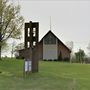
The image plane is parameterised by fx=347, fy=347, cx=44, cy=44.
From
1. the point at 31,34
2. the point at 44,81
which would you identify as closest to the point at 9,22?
the point at 31,34

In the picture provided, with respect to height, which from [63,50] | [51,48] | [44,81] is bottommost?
[44,81]

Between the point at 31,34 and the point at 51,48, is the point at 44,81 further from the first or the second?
the point at 51,48

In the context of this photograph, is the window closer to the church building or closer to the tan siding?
the church building

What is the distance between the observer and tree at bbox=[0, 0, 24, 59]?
4472 cm

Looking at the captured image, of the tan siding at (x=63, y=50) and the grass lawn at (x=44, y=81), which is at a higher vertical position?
the tan siding at (x=63, y=50)

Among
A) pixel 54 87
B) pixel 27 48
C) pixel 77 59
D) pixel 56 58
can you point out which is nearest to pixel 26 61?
pixel 27 48

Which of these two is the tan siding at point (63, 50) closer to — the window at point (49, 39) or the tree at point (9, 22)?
the window at point (49, 39)

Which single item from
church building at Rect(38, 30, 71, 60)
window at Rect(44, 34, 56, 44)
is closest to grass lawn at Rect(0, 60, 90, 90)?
church building at Rect(38, 30, 71, 60)

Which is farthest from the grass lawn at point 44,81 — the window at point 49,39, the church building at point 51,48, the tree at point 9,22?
the window at point 49,39

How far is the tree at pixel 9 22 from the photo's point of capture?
44.7 m

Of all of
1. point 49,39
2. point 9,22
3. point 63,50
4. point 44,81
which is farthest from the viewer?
point 63,50

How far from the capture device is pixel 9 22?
45.2 meters

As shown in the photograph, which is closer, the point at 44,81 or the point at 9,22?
the point at 44,81

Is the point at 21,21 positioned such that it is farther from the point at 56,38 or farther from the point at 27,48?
the point at 56,38
